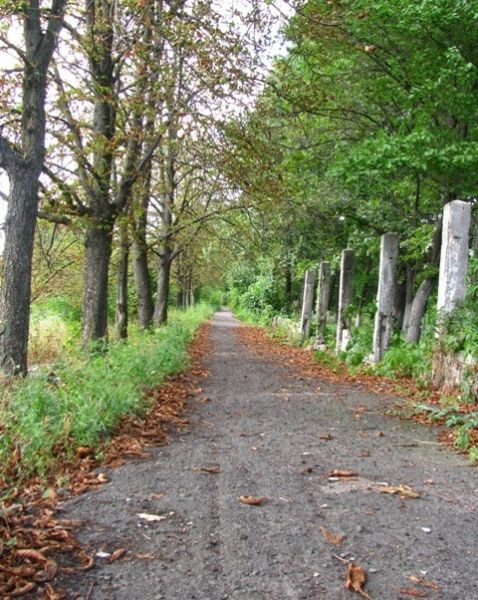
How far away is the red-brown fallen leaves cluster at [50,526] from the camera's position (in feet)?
9.25

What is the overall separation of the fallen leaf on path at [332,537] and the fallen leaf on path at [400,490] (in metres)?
0.94

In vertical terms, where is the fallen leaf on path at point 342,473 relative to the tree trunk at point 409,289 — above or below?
below

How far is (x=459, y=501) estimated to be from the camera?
4066 mm

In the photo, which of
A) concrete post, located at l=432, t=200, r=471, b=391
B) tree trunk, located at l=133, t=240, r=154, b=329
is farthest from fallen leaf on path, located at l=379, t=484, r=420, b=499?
tree trunk, located at l=133, t=240, r=154, b=329

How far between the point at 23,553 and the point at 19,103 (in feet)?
26.4

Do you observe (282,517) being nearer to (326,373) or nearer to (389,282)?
(326,373)

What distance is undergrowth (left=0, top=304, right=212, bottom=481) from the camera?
4645 millimetres

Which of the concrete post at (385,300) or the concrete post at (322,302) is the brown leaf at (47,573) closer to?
the concrete post at (385,300)

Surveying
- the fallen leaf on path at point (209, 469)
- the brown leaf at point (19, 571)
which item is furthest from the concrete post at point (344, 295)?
the brown leaf at point (19, 571)

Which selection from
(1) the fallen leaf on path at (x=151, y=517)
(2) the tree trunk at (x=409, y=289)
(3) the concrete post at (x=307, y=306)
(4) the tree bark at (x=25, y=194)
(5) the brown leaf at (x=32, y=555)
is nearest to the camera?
(5) the brown leaf at (x=32, y=555)

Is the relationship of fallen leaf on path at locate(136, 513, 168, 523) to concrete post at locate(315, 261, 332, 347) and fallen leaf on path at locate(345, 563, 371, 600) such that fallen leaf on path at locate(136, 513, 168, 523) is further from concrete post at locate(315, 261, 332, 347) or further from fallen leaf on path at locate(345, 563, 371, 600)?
concrete post at locate(315, 261, 332, 347)

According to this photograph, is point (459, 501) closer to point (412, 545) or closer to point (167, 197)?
point (412, 545)

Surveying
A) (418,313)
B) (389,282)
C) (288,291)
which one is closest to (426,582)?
(389,282)

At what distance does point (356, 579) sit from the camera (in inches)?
112
